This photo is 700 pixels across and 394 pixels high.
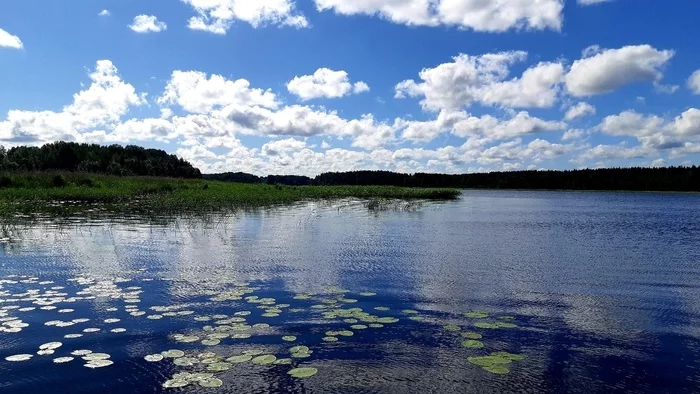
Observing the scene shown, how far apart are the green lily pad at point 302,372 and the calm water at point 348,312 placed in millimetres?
104

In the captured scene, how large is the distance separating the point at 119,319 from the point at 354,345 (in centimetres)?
521

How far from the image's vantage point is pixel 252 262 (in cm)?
1820

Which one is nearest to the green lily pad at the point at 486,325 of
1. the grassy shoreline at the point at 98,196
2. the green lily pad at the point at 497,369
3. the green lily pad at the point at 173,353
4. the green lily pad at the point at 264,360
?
the green lily pad at the point at 497,369

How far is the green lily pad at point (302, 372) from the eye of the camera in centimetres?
788

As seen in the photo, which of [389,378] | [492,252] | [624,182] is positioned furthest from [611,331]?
[624,182]

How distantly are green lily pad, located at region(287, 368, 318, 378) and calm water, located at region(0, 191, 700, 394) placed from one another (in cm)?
10

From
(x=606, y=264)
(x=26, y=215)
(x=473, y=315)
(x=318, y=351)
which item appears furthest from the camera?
(x=26, y=215)

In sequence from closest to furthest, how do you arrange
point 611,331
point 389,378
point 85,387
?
point 85,387 → point 389,378 → point 611,331

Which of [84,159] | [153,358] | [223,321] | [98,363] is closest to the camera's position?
[98,363]

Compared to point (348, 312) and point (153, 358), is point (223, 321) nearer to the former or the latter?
point (153, 358)

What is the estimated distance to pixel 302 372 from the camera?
800 cm

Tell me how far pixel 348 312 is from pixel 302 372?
374 cm

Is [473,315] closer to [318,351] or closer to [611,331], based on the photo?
[611,331]

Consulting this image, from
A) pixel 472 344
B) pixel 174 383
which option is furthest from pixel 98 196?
pixel 472 344
